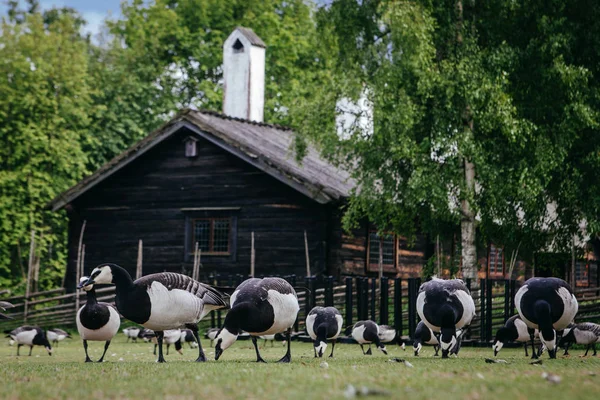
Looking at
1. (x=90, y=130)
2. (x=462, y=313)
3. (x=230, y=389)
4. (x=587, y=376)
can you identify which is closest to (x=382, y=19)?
(x=462, y=313)

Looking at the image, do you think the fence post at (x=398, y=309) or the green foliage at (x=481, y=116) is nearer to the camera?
the fence post at (x=398, y=309)

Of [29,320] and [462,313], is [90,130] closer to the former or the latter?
[29,320]

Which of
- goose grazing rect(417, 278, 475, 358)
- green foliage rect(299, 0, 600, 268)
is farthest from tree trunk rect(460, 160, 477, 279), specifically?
goose grazing rect(417, 278, 475, 358)

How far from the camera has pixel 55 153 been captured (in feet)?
147

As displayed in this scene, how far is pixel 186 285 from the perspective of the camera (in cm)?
1562

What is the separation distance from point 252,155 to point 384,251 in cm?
686

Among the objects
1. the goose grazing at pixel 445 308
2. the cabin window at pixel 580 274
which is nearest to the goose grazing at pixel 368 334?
the goose grazing at pixel 445 308

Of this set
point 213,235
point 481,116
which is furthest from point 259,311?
point 213,235

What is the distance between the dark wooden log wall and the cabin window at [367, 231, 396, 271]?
10.4 ft

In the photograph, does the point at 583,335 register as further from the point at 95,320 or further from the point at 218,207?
the point at 218,207

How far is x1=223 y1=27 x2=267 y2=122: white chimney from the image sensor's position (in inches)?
1531

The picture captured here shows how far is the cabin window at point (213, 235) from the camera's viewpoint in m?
34.3

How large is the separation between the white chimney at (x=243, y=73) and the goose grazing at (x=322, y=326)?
22.1 m

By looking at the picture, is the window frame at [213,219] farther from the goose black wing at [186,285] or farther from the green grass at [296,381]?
the green grass at [296,381]
